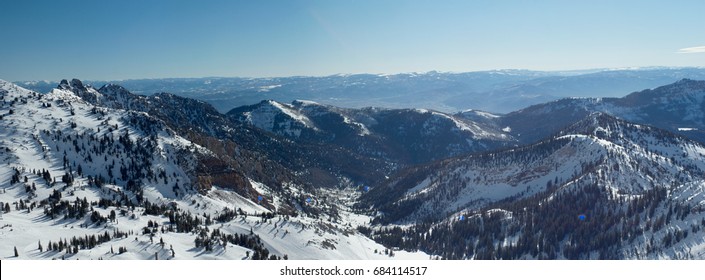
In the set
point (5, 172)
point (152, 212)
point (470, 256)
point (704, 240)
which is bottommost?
point (470, 256)

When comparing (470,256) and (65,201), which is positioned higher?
(65,201)

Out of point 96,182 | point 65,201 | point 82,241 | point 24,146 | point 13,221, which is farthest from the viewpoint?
point 24,146

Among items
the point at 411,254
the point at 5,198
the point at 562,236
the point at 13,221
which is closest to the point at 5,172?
the point at 5,198

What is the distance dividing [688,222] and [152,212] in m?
191

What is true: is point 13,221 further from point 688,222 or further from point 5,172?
point 688,222

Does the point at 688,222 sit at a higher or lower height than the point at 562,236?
higher

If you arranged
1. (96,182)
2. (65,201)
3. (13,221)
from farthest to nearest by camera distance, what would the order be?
A: (96,182), (65,201), (13,221)

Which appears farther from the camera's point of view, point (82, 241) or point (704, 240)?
point (704, 240)

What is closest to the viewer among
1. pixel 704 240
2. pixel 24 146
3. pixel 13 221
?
pixel 13 221

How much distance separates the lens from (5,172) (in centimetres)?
16362

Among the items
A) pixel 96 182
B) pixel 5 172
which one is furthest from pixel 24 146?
pixel 96 182

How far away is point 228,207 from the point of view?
19500cm

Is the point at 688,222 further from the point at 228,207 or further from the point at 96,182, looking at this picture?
the point at 96,182

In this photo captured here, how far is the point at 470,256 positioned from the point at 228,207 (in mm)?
104026
